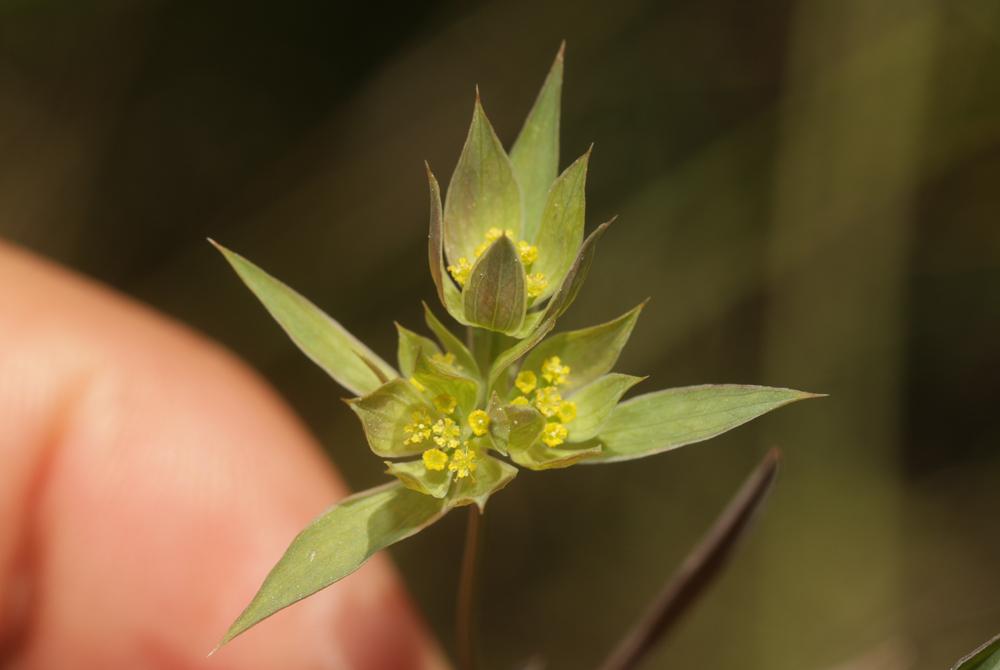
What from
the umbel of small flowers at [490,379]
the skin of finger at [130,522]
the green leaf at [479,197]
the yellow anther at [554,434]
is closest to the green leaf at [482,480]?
the umbel of small flowers at [490,379]

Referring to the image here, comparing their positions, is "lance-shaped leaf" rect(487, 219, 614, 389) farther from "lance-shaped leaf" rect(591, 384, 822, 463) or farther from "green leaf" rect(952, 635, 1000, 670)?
"green leaf" rect(952, 635, 1000, 670)

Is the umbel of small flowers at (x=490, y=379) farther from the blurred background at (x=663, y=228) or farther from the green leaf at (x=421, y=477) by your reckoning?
the blurred background at (x=663, y=228)

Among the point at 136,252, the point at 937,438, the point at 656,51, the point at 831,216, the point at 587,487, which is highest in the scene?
the point at 136,252

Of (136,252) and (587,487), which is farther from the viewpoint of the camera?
(136,252)

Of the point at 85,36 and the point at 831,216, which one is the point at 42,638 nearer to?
the point at 85,36

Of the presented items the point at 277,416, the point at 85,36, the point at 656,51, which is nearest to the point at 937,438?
the point at 656,51

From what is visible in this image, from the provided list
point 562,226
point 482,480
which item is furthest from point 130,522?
point 562,226
